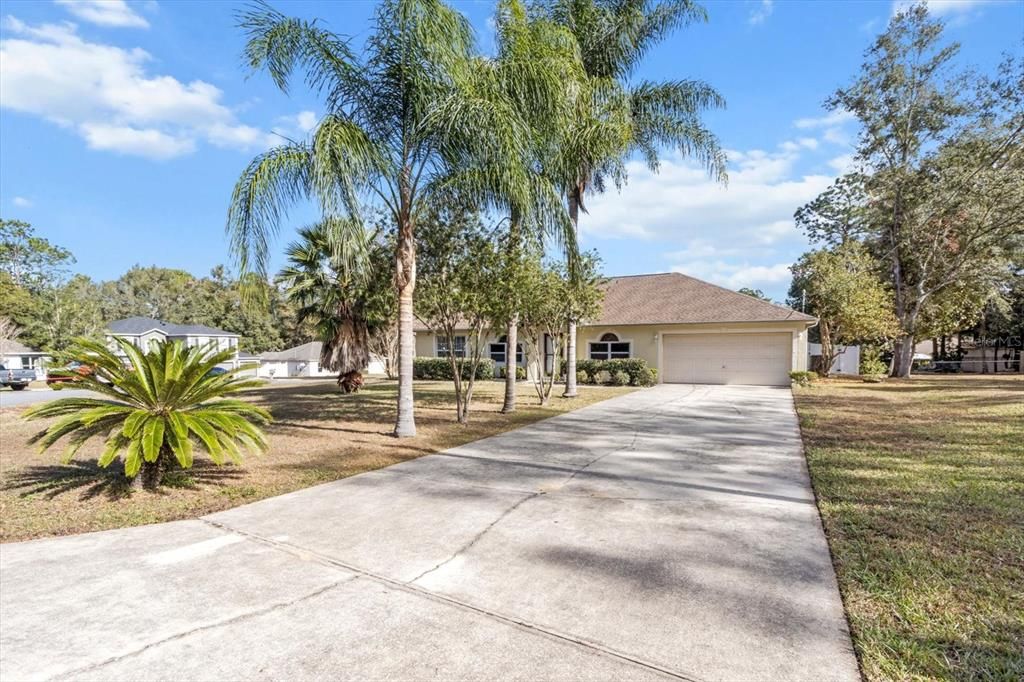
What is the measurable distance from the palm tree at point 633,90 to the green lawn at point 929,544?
357 inches

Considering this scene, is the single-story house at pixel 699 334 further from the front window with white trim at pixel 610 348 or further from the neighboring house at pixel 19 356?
the neighboring house at pixel 19 356

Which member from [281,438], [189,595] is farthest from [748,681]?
[281,438]

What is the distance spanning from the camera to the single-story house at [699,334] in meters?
21.0

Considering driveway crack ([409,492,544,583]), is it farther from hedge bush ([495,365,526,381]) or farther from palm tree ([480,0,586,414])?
hedge bush ([495,365,526,381])

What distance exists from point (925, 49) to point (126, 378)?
33.1m

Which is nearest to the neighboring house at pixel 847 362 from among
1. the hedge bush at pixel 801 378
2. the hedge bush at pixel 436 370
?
the hedge bush at pixel 801 378

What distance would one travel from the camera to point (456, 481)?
6305 mm

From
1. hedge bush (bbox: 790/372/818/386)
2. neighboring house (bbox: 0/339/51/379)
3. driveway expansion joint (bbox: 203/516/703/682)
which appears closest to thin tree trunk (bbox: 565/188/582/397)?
hedge bush (bbox: 790/372/818/386)

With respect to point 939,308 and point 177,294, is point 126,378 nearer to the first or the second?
point 939,308

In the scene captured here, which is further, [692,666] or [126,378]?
[126,378]

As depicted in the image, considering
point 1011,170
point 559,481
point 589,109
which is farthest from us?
point 1011,170

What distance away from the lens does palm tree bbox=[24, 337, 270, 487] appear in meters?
5.30

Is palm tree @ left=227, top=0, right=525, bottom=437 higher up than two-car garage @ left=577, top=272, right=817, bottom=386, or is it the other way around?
palm tree @ left=227, top=0, right=525, bottom=437

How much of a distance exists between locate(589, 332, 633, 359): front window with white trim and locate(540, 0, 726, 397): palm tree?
9.99 meters
